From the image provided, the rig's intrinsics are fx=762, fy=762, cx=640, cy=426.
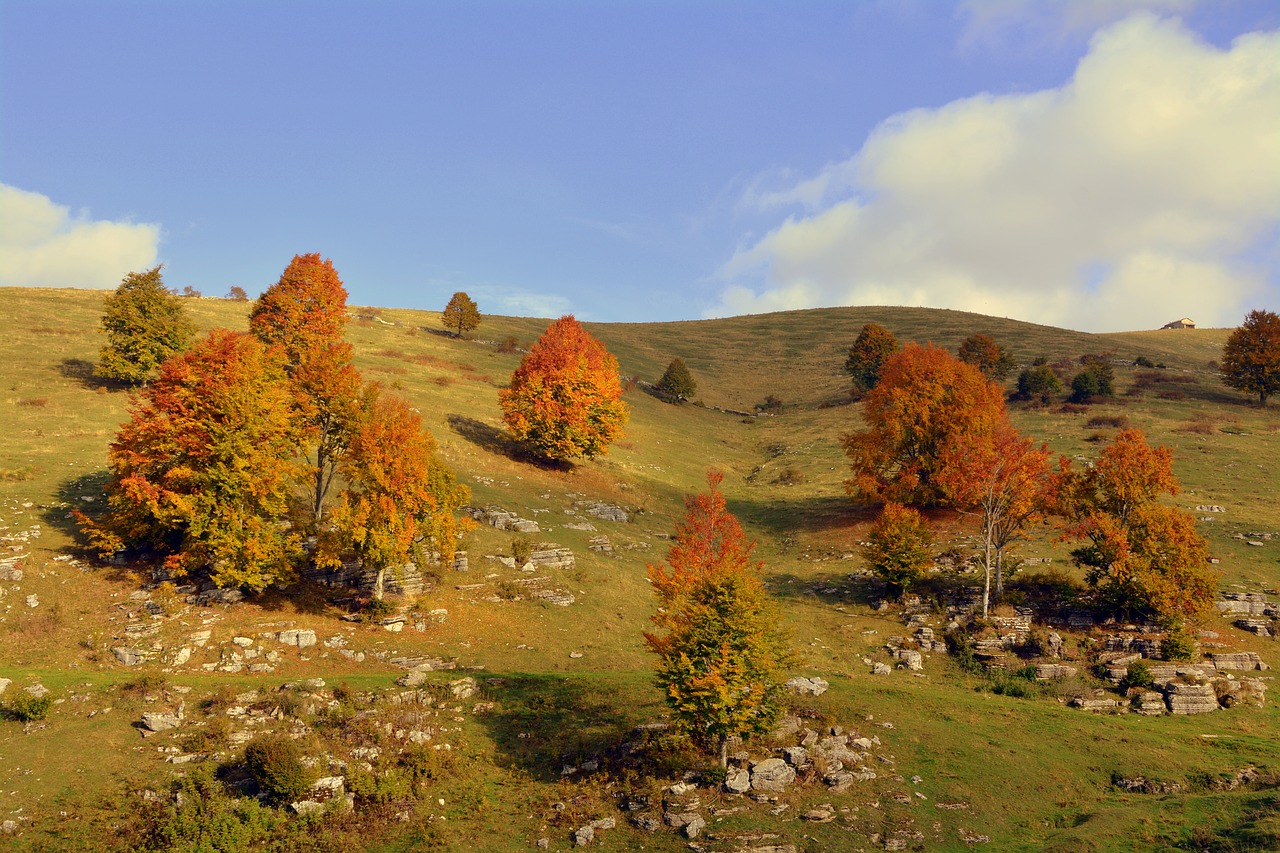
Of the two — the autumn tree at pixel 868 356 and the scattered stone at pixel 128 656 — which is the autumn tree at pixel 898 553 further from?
the autumn tree at pixel 868 356

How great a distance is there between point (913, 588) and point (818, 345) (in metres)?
135

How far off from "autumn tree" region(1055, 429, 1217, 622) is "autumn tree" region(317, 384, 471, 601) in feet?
121

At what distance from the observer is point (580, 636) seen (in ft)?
138

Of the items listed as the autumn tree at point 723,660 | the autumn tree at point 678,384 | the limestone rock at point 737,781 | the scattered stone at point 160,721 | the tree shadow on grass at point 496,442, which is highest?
the autumn tree at point 678,384

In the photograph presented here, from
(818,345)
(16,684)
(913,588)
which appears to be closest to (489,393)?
(913,588)

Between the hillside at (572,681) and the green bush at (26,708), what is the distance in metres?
0.35

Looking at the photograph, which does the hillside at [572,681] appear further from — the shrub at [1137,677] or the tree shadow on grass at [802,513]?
the shrub at [1137,677]

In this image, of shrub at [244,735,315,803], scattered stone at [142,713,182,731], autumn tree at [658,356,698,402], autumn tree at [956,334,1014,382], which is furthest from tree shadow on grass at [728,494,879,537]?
autumn tree at [956,334,1014,382]

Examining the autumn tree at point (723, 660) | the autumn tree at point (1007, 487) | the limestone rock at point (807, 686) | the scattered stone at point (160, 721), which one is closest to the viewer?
the autumn tree at point (723, 660)

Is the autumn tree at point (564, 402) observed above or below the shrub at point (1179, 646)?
above

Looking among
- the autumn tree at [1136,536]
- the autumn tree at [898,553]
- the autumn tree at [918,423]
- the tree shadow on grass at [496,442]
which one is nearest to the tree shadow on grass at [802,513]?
the autumn tree at [918,423]

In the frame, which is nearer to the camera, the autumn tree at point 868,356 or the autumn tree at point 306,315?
the autumn tree at point 306,315

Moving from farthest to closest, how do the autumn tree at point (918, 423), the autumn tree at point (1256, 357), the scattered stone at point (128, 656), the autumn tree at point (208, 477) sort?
the autumn tree at point (1256, 357) < the autumn tree at point (918, 423) < the autumn tree at point (208, 477) < the scattered stone at point (128, 656)

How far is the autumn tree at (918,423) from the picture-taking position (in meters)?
61.9
